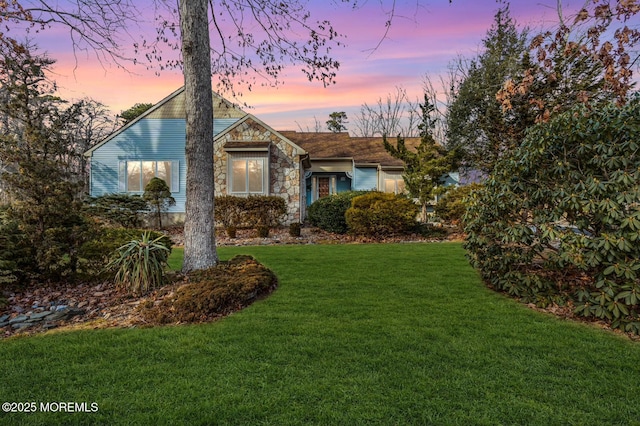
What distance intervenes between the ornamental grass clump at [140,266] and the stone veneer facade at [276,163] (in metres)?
10.2

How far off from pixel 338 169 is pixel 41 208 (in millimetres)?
15388

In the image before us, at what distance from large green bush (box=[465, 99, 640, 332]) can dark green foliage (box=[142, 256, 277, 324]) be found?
10.7ft

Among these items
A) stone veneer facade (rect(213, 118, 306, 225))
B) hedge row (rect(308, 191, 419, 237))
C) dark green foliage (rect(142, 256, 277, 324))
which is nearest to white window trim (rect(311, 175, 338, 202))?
stone veneer facade (rect(213, 118, 306, 225))

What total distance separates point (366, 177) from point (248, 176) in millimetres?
6887

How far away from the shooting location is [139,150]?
57.0 feet

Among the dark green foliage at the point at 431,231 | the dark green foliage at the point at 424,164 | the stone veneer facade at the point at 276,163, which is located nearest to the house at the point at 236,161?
the stone veneer facade at the point at 276,163

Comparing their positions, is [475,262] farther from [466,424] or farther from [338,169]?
[338,169]

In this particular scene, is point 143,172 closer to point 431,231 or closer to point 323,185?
point 323,185

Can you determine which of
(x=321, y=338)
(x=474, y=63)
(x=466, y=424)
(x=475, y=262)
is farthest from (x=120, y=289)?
(x=474, y=63)

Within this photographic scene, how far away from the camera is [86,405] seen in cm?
256

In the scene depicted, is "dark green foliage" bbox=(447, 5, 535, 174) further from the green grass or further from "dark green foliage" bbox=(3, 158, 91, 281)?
"dark green foliage" bbox=(3, 158, 91, 281)

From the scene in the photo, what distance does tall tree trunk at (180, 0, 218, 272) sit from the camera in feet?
19.4

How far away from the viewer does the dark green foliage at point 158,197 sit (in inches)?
635

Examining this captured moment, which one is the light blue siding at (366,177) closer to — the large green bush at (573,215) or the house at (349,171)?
the house at (349,171)
